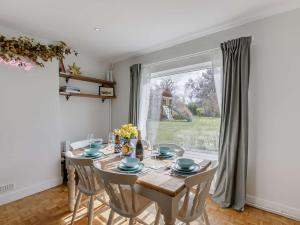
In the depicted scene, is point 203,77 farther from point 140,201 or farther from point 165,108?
point 140,201

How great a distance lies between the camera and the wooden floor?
1.99 m

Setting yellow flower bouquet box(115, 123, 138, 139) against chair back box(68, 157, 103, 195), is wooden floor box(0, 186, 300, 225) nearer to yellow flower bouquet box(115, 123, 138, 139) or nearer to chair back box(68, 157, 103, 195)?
chair back box(68, 157, 103, 195)

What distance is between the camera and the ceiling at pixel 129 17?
1954 millimetres

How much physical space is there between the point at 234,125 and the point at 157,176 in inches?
53.0

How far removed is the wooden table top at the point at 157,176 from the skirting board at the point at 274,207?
113 cm

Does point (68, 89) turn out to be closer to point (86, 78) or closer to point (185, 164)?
point (86, 78)

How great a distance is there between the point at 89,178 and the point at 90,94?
2.14 m

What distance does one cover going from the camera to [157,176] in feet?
4.84

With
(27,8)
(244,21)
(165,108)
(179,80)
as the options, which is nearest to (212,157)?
(165,108)

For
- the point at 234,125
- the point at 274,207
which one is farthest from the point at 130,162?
the point at 274,207

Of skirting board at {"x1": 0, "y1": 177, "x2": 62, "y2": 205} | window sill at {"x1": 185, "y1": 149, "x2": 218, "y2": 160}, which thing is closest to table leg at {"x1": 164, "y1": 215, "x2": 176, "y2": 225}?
window sill at {"x1": 185, "y1": 149, "x2": 218, "y2": 160}

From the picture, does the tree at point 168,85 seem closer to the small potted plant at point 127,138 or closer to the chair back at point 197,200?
the small potted plant at point 127,138

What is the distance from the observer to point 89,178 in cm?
174

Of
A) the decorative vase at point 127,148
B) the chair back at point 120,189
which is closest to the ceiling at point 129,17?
the decorative vase at point 127,148
